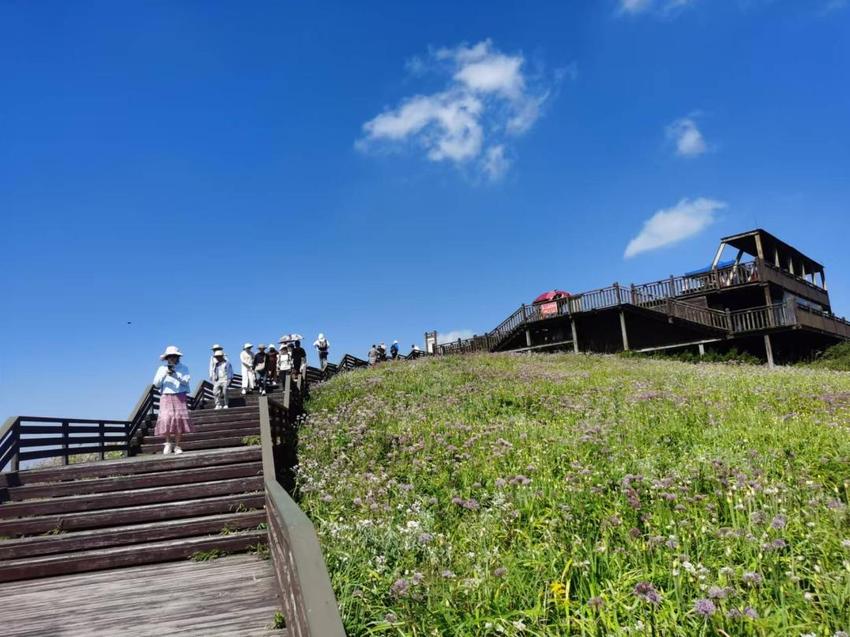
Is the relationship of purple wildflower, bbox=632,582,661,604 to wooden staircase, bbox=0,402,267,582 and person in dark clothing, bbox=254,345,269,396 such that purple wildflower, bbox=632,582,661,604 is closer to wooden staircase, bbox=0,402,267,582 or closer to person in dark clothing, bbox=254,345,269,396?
wooden staircase, bbox=0,402,267,582

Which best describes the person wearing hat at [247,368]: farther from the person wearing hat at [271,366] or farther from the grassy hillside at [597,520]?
the grassy hillside at [597,520]

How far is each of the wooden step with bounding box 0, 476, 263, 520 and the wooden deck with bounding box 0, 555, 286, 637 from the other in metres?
1.35

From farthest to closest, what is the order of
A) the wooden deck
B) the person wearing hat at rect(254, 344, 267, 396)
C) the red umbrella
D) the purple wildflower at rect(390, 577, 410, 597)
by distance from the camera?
the red umbrella
the person wearing hat at rect(254, 344, 267, 396)
the wooden deck
the purple wildflower at rect(390, 577, 410, 597)

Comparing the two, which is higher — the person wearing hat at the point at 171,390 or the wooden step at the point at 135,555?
the person wearing hat at the point at 171,390

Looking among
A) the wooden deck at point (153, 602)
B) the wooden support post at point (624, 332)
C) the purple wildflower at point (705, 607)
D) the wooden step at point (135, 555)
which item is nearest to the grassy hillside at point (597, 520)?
the purple wildflower at point (705, 607)

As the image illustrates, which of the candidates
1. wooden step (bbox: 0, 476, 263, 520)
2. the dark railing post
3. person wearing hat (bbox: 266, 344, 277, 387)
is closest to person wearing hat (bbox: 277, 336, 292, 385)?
person wearing hat (bbox: 266, 344, 277, 387)

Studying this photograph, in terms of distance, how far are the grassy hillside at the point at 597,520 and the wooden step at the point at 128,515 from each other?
1.12 m

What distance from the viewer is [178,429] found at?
1088 cm

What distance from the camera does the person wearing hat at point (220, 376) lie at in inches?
673

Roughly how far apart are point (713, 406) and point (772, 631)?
8.06m

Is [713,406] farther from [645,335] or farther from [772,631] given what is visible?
[645,335]

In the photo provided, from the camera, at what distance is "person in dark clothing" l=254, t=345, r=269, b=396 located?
890 inches

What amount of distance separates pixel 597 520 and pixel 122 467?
7725mm

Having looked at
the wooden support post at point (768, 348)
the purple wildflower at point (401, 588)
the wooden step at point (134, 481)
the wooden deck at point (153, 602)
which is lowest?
the wooden deck at point (153, 602)
